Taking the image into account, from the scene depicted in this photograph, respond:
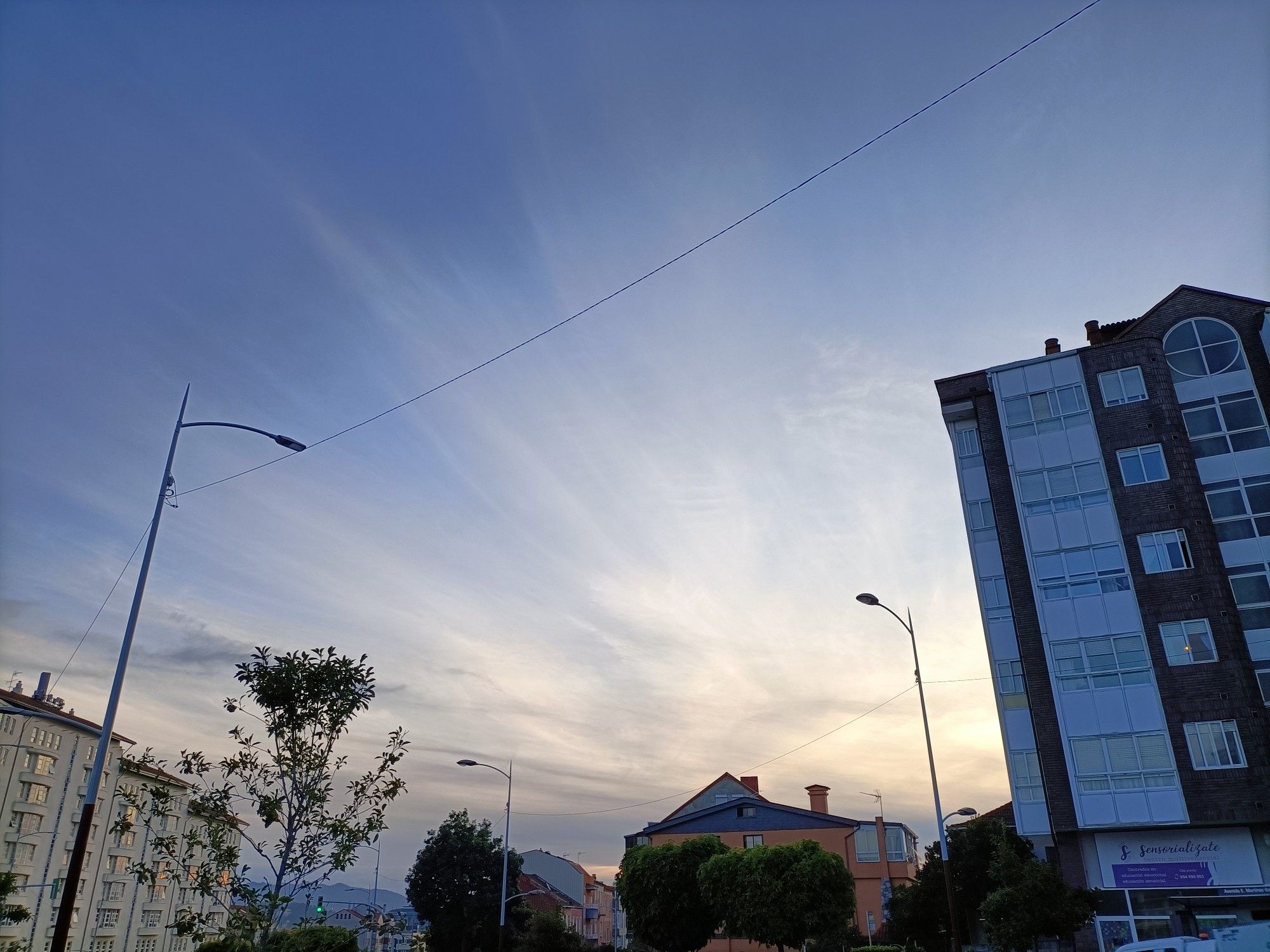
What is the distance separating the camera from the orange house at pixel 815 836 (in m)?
59.1

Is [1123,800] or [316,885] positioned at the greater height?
[1123,800]

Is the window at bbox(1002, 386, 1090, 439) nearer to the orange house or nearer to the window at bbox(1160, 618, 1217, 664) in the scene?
the window at bbox(1160, 618, 1217, 664)

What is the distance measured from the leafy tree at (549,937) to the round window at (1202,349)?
4159cm

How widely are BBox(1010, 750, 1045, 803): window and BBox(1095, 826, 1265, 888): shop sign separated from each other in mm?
2545

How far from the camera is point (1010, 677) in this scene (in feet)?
115

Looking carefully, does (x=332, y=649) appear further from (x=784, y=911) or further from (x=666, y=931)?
(x=666, y=931)

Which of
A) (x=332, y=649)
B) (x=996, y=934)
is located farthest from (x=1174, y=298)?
(x=332, y=649)

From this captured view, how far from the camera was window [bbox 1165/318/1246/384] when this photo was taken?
34375 mm

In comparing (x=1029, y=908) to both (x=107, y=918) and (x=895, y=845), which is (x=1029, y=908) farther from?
(x=107, y=918)

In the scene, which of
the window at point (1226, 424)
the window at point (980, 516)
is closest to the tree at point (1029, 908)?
the window at point (980, 516)

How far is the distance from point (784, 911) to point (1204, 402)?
28.7m

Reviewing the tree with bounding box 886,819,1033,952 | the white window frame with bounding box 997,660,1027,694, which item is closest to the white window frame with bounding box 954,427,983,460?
the white window frame with bounding box 997,660,1027,694

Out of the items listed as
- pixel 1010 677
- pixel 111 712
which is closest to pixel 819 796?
pixel 1010 677

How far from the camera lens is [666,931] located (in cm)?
4344
